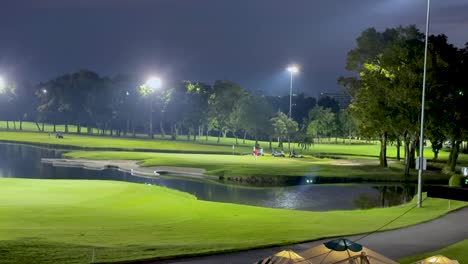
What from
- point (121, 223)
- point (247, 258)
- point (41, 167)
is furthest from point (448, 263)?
point (41, 167)

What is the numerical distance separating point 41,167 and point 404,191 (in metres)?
41.1

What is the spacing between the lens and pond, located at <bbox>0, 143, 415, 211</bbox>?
45.4 meters

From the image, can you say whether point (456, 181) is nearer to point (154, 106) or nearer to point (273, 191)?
point (273, 191)

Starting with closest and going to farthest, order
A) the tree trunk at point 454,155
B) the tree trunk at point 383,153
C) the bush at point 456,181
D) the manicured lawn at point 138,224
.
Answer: the manicured lawn at point 138,224 < the bush at point 456,181 < the tree trunk at point 454,155 < the tree trunk at point 383,153

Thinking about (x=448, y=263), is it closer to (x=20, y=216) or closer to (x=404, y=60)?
(x=20, y=216)

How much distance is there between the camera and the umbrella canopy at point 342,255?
43.5ft

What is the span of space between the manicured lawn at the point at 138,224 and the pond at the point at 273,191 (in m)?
6.97

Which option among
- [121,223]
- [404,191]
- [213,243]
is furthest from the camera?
[404,191]

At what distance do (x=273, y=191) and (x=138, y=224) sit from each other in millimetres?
26755

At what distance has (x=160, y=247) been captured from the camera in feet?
67.3

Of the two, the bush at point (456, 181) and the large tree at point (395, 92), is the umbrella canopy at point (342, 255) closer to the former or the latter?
the bush at point (456, 181)

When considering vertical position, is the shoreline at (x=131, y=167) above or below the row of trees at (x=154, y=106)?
below

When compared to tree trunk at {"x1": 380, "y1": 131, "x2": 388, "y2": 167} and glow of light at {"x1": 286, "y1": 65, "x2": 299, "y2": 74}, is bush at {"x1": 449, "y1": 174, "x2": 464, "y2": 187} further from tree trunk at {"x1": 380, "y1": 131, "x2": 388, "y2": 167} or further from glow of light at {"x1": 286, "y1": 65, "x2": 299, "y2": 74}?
glow of light at {"x1": 286, "y1": 65, "x2": 299, "y2": 74}

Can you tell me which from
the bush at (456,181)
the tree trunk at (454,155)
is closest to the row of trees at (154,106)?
the tree trunk at (454,155)
